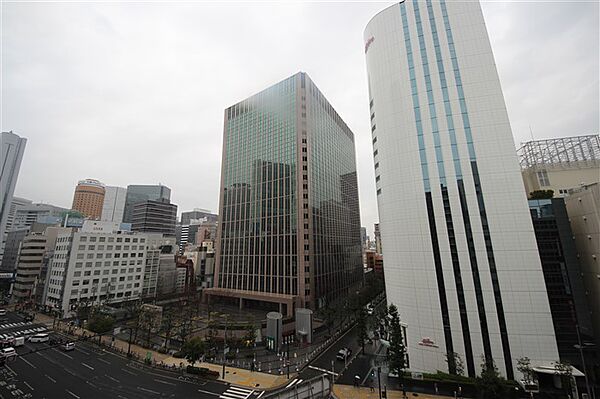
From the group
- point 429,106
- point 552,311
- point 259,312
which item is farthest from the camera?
point 259,312

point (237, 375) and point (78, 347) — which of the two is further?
point (78, 347)

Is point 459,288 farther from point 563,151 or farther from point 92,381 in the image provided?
point 92,381

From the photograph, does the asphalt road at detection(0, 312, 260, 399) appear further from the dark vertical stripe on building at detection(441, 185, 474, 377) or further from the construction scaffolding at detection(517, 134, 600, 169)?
the construction scaffolding at detection(517, 134, 600, 169)

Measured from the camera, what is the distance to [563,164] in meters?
47.1

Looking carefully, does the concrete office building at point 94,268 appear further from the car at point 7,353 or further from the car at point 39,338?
the car at point 7,353

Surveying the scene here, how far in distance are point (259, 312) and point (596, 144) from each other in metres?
80.5

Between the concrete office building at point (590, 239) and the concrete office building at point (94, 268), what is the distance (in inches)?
4100

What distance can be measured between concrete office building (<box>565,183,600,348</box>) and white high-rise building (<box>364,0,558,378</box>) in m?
8.06

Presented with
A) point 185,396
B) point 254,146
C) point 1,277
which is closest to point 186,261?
point 254,146

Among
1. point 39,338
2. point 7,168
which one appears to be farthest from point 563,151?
point 7,168

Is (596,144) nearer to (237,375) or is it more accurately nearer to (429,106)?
(429,106)

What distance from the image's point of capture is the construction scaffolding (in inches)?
1818

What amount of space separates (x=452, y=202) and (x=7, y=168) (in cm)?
20579

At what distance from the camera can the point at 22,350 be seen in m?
42.5
